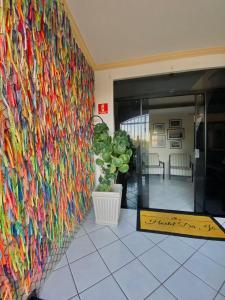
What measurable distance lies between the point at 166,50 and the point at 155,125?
3118 millimetres

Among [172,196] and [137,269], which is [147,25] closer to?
[137,269]

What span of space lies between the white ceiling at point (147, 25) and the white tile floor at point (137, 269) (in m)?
2.63

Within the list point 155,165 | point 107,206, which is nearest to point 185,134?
point 155,165

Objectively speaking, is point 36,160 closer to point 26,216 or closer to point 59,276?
point 26,216

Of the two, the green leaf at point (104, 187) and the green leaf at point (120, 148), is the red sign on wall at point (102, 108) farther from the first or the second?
the green leaf at point (104, 187)

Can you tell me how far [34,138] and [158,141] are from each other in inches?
185

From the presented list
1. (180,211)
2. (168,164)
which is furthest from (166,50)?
(168,164)

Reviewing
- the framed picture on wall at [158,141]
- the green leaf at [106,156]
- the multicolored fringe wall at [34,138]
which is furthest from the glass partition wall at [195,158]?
the framed picture on wall at [158,141]

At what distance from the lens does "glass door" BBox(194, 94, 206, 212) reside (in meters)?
2.47

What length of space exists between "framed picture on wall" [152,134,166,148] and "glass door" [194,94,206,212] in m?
2.75

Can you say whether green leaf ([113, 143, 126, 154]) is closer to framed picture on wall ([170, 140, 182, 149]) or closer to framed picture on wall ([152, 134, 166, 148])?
framed picture on wall ([152, 134, 166, 148])

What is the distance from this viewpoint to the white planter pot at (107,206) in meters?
2.09

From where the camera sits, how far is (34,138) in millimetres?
1199

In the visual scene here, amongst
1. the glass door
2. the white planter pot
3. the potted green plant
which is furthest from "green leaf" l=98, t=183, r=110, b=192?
the glass door
